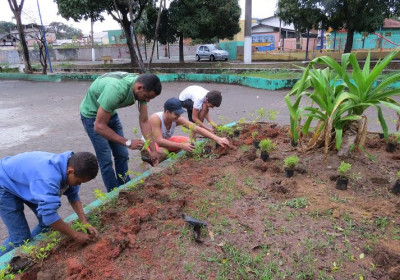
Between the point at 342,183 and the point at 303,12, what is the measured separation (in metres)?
14.6

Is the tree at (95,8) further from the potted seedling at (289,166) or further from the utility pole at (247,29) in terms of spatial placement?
the potted seedling at (289,166)

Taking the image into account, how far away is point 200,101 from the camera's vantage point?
14.0ft

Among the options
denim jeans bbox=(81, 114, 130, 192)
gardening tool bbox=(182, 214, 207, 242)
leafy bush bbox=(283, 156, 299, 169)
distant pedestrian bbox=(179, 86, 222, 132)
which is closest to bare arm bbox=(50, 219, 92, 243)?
gardening tool bbox=(182, 214, 207, 242)

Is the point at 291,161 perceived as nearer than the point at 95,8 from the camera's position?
Yes

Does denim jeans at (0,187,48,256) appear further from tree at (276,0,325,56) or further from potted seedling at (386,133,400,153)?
tree at (276,0,325,56)

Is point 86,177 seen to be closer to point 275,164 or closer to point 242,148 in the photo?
point 275,164

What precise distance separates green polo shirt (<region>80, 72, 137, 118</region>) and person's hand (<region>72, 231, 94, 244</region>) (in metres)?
1.16

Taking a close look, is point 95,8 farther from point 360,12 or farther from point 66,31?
point 66,31

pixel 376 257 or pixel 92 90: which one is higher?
pixel 92 90

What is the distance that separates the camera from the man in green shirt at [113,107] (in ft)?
8.98

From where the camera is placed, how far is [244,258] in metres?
1.88

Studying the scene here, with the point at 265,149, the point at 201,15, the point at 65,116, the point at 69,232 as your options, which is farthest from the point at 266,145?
the point at 201,15

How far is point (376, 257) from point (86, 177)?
76.2 inches

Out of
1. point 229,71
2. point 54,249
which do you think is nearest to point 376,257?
point 54,249
